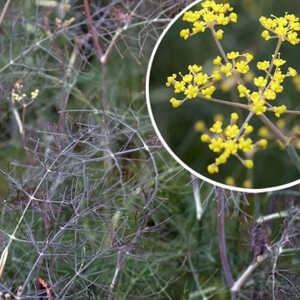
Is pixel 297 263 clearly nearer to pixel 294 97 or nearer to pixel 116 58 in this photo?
pixel 294 97

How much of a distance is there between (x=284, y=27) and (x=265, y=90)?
17 cm

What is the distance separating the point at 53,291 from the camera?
2.92ft

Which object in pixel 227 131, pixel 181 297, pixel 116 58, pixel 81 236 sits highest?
pixel 227 131

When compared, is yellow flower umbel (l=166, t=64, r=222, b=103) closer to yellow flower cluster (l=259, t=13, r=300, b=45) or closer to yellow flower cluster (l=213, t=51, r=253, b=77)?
yellow flower cluster (l=213, t=51, r=253, b=77)

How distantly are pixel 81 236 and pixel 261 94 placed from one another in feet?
1.63

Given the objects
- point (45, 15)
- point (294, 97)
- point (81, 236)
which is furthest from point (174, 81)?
point (45, 15)

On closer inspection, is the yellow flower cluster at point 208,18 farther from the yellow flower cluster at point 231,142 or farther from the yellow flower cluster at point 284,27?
the yellow flower cluster at point 231,142

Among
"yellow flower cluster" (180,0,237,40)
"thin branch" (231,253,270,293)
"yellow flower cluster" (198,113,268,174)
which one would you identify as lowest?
"thin branch" (231,253,270,293)

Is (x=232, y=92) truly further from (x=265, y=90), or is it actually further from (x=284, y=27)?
(x=284, y=27)

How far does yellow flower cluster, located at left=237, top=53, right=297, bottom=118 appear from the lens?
826mm

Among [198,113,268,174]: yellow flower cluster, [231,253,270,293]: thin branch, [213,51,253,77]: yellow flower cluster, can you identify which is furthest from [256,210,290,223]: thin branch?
[213,51,253,77]: yellow flower cluster

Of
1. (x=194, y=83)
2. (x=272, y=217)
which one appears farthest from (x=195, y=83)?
(x=272, y=217)

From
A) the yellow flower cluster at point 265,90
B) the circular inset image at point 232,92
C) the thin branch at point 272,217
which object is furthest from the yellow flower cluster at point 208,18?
the thin branch at point 272,217

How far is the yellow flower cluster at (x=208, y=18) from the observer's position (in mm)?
941
